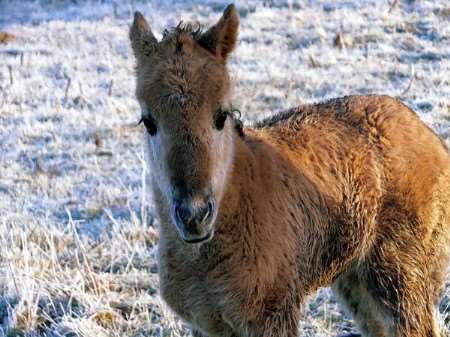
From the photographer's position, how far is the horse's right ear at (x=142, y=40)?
3.79 meters

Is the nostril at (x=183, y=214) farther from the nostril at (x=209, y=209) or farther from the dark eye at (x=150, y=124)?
the dark eye at (x=150, y=124)

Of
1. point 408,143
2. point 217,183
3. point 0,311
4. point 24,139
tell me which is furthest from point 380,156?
point 24,139

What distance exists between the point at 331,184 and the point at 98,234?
10.2 ft

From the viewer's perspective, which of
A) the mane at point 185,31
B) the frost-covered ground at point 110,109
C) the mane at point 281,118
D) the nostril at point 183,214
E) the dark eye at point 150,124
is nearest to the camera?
the nostril at point 183,214

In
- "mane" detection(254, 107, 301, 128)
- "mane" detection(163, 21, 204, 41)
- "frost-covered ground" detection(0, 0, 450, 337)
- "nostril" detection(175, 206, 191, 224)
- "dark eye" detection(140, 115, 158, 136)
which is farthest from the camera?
"frost-covered ground" detection(0, 0, 450, 337)

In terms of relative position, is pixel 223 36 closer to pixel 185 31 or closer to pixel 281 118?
pixel 185 31

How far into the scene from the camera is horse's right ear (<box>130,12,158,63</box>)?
3.79 m

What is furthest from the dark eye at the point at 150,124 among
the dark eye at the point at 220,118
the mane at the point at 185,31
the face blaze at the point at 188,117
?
the mane at the point at 185,31

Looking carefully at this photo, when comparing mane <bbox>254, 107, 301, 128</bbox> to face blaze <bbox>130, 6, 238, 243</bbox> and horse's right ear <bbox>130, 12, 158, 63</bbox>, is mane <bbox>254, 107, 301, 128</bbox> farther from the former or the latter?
horse's right ear <bbox>130, 12, 158, 63</bbox>

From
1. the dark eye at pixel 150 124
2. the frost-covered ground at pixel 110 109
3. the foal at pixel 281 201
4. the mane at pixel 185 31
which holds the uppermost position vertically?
the mane at pixel 185 31

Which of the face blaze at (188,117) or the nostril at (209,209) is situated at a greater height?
the face blaze at (188,117)

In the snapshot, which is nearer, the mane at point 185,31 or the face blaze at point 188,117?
the face blaze at point 188,117

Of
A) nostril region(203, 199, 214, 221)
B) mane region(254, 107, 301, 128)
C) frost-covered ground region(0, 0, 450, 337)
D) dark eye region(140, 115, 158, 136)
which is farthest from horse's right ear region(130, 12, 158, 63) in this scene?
frost-covered ground region(0, 0, 450, 337)

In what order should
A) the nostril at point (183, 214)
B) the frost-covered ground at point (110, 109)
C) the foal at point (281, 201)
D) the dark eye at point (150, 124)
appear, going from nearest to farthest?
the nostril at point (183, 214) < the foal at point (281, 201) < the dark eye at point (150, 124) < the frost-covered ground at point (110, 109)
